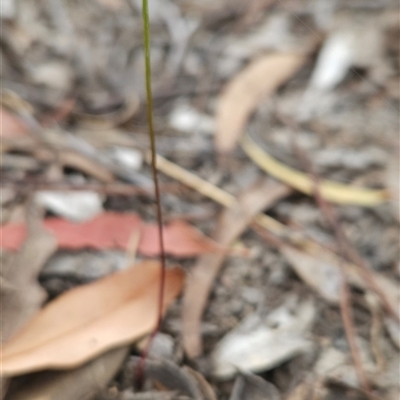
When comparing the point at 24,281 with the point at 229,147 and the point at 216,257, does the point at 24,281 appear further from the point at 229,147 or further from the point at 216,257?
the point at 229,147

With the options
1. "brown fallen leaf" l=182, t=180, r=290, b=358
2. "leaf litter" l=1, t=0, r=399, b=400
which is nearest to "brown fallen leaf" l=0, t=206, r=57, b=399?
"leaf litter" l=1, t=0, r=399, b=400

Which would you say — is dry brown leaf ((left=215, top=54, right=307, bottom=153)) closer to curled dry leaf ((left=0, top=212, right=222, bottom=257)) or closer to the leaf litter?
the leaf litter

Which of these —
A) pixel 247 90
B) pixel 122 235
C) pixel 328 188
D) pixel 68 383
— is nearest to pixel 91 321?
pixel 68 383

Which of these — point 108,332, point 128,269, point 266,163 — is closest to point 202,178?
point 266,163

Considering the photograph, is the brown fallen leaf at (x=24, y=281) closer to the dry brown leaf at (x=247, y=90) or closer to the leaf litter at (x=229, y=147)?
the leaf litter at (x=229, y=147)

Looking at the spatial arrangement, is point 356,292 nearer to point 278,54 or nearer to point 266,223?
point 266,223

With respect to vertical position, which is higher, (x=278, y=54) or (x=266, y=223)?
(x=278, y=54)
